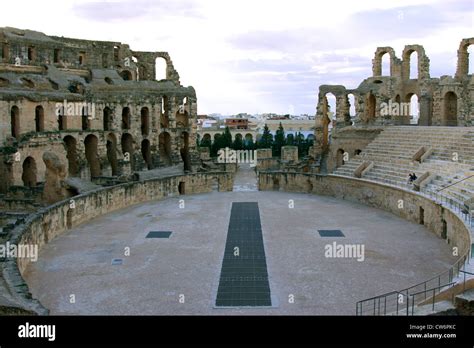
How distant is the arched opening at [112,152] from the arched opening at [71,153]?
285cm

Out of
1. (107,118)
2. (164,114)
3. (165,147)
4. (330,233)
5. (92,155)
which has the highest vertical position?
(164,114)

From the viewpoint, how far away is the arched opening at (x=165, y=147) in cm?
3556

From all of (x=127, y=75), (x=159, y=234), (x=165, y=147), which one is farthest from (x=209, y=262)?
(x=127, y=75)

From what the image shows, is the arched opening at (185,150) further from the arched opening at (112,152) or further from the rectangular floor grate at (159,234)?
the rectangular floor grate at (159,234)

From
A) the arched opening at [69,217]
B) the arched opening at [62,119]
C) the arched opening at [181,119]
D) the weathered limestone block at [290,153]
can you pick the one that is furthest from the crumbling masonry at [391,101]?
the arched opening at [69,217]

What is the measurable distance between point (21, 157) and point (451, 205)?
18.7 m

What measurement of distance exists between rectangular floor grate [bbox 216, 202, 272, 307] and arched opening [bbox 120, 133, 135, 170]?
1324 cm

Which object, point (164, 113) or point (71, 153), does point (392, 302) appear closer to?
point (71, 153)

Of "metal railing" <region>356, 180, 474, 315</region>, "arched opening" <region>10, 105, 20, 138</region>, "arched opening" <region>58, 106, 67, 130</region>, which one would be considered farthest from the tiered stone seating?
"arched opening" <region>10, 105, 20, 138</region>

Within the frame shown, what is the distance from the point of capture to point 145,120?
3462cm

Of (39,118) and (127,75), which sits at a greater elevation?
(127,75)

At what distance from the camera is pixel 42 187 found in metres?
23.0

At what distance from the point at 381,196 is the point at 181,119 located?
18.9m
